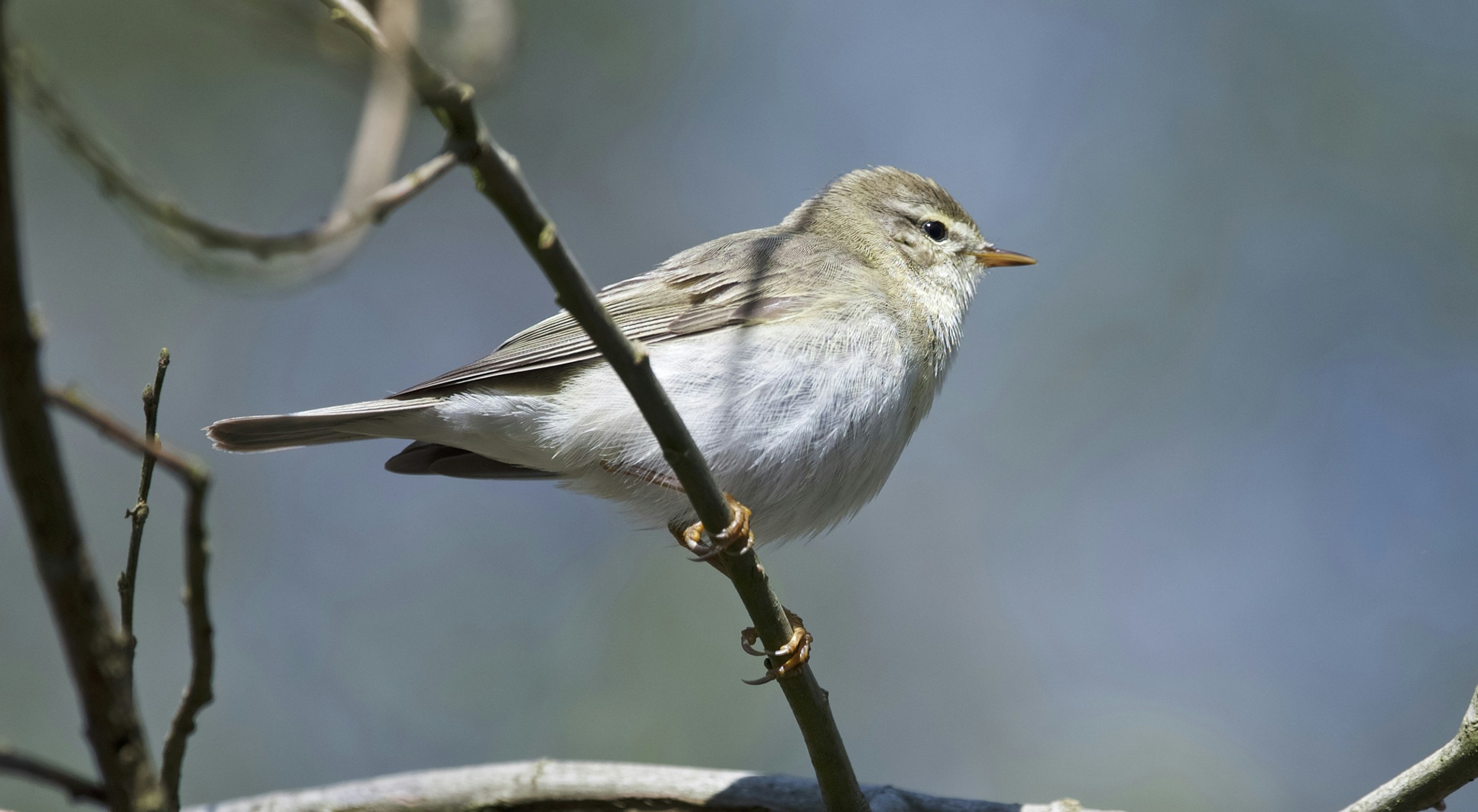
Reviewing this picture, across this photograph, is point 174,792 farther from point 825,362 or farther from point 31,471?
point 825,362

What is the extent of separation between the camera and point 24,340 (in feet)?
3.65

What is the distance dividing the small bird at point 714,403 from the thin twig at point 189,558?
1.60m

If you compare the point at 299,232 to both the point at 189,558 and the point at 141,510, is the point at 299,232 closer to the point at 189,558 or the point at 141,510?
the point at 189,558

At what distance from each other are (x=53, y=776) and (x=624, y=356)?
3.39 ft

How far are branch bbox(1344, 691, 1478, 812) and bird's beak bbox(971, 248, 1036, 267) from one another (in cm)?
263

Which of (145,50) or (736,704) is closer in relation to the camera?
(736,704)

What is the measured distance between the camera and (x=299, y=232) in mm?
1399

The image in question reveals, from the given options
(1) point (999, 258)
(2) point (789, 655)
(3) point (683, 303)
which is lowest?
(2) point (789, 655)

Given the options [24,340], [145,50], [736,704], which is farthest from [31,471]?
[145,50]

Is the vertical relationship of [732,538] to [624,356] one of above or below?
below

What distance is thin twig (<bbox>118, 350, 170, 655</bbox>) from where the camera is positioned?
204 centimetres

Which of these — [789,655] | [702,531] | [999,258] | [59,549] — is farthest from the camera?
[999,258]

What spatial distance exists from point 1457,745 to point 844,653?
4.74 m

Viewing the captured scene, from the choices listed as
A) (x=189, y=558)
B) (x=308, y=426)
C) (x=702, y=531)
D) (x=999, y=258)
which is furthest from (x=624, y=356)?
(x=999, y=258)
